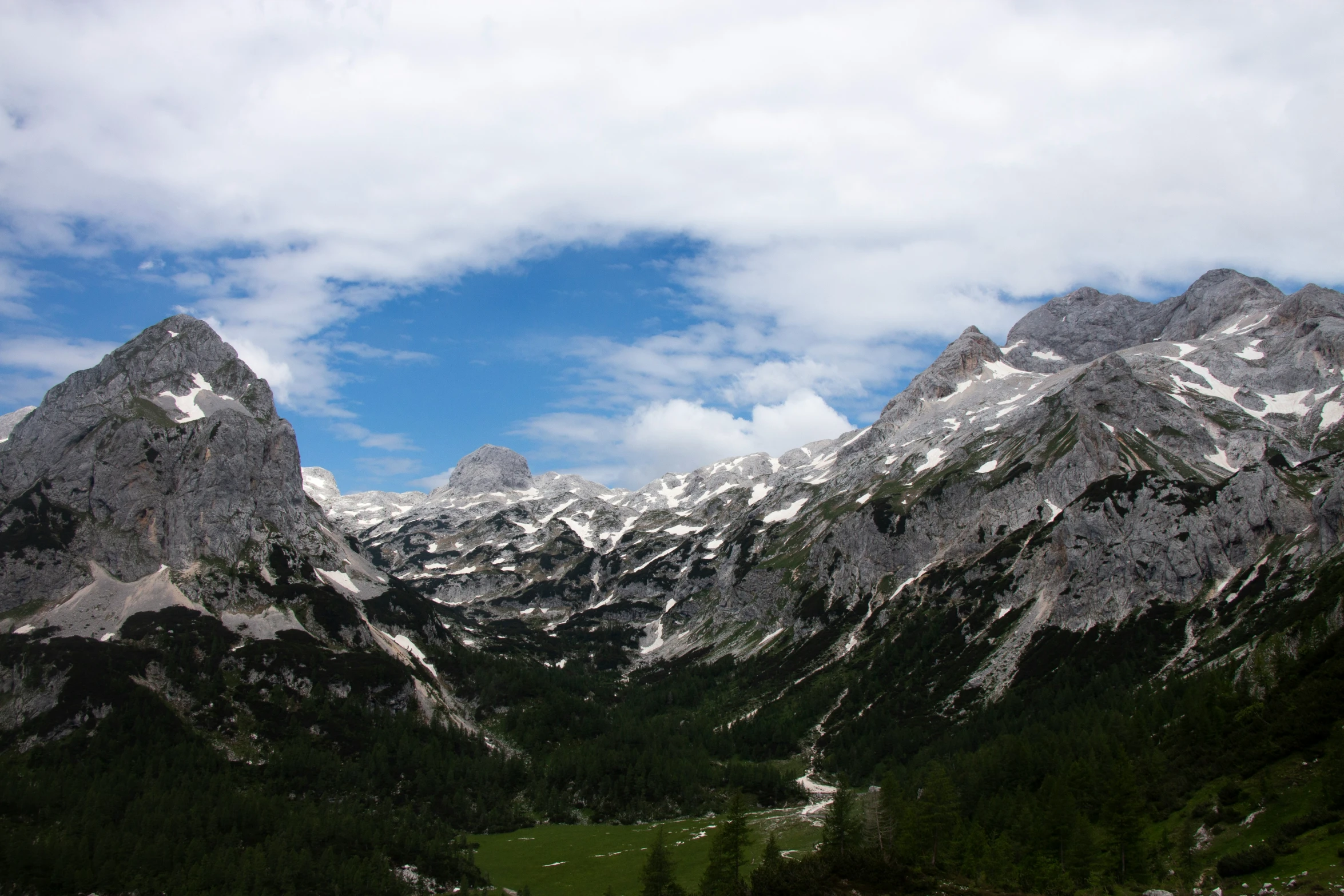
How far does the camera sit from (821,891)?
62406 millimetres

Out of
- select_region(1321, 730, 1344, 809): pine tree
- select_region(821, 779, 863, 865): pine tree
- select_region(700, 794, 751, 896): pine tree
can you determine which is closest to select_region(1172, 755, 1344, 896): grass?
select_region(1321, 730, 1344, 809): pine tree

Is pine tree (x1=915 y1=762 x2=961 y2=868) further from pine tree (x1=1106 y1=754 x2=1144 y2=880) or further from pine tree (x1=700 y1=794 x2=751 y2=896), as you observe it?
pine tree (x1=700 y1=794 x2=751 y2=896)

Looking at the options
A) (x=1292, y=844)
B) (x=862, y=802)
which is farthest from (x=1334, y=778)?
(x=862, y=802)

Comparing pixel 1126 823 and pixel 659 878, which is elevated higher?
pixel 1126 823

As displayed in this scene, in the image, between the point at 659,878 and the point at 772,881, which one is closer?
the point at 772,881

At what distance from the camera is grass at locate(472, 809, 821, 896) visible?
133 meters

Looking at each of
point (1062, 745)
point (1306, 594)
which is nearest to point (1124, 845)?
point (1062, 745)

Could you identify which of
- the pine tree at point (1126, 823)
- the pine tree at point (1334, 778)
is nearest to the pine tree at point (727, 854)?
the pine tree at point (1126, 823)

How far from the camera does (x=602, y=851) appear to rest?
160 metres

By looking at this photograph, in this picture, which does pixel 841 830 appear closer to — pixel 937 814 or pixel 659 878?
pixel 937 814

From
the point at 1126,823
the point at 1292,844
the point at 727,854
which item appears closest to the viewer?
the point at 1292,844

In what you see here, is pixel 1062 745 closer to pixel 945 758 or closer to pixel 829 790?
pixel 945 758

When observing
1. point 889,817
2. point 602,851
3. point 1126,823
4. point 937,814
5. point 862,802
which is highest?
point 1126,823

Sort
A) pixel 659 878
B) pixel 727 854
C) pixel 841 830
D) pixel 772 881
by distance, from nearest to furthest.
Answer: pixel 772 881
pixel 727 854
pixel 841 830
pixel 659 878
